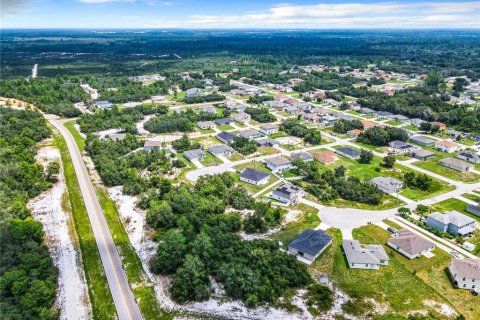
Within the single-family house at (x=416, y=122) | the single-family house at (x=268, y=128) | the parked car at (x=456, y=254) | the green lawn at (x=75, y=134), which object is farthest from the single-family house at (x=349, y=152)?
the green lawn at (x=75, y=134)

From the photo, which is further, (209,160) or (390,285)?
(209,160)

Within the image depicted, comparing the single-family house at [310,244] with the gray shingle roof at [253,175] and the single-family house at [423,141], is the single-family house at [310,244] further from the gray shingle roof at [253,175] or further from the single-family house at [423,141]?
the single-family house at [423,141]

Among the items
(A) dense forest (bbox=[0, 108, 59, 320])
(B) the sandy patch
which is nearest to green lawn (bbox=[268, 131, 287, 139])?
(A) dense forest (bbox=[0, 108, 59, 320])

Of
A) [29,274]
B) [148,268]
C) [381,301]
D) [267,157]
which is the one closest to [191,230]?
[148,268]

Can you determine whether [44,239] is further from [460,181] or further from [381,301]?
[460,181]

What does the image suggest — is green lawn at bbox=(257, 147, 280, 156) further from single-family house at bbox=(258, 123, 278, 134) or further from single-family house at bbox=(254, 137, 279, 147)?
single-family house at bbox=(258, 123, 278, 134)

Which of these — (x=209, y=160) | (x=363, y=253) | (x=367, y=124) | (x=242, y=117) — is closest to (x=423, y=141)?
(x=367, y=124)

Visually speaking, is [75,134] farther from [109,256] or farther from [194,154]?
[109,256]

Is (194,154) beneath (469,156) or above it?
above
